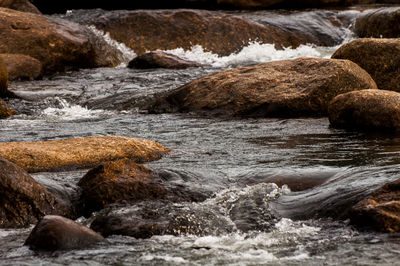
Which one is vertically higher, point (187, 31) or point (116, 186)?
point (187, 31)

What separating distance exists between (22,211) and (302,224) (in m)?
2.41

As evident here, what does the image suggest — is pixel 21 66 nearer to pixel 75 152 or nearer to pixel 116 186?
pixel 75 152

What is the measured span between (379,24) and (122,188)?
17161 millimetres

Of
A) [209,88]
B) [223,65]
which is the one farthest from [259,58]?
[209,88]

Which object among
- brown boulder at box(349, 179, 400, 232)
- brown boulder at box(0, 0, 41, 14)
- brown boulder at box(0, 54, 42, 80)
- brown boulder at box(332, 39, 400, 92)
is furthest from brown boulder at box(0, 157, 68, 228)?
brown boulder at box(0, 0, 41, 14)

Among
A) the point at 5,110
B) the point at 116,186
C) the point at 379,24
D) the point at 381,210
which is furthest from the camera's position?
the point at 379,24

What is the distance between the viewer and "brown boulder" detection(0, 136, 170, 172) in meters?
7.21

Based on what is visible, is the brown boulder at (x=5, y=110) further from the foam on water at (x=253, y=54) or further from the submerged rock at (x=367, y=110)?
the foam on water at (x=253, y=54)

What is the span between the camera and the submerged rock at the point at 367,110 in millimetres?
9320

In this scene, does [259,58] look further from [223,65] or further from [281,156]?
[281,156]

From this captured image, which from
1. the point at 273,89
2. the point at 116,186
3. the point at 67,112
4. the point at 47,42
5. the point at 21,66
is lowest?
the point at 67,112

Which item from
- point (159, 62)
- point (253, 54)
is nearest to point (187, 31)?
point (253, 54)

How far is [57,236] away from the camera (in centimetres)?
492

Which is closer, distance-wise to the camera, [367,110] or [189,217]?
[189,217]
